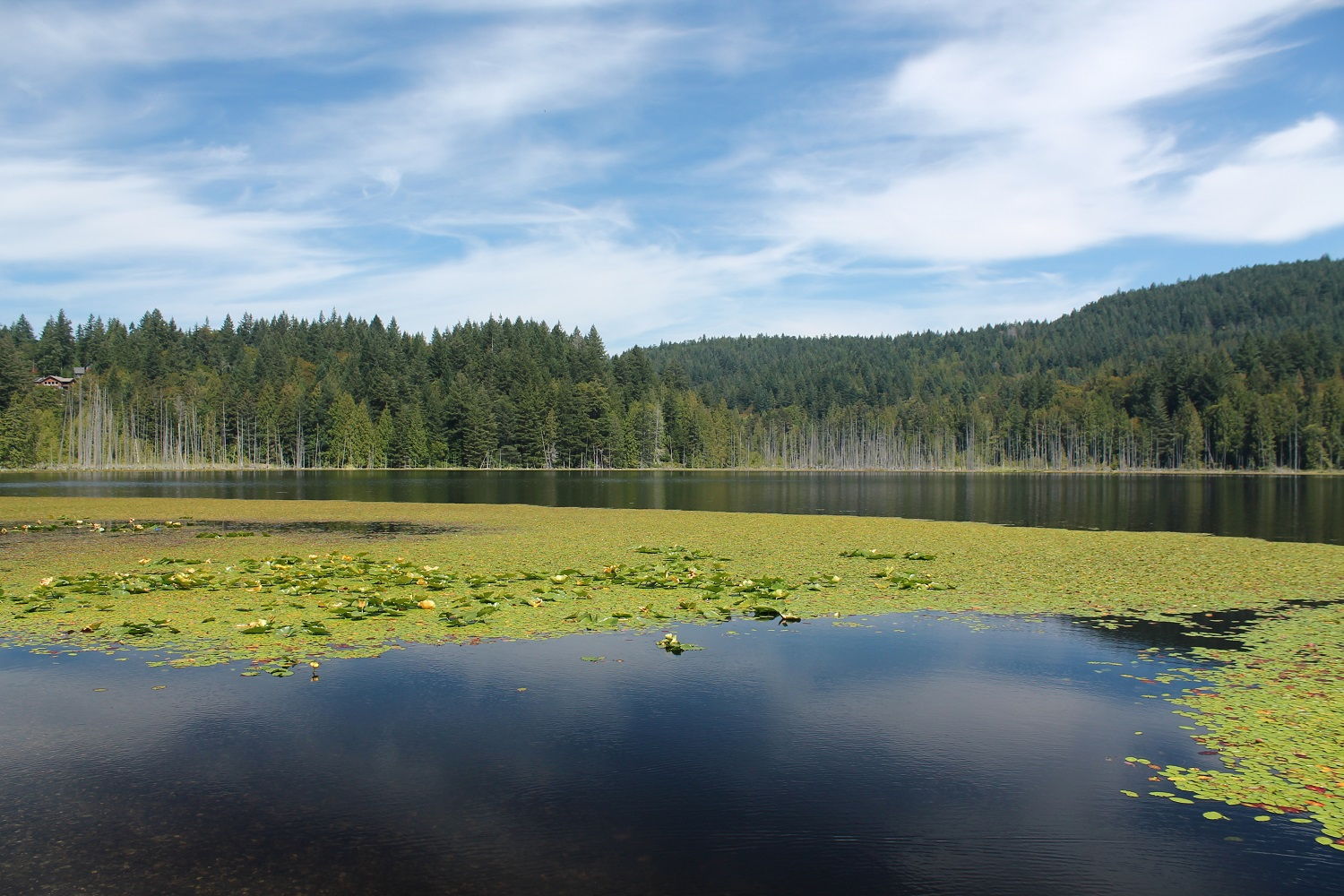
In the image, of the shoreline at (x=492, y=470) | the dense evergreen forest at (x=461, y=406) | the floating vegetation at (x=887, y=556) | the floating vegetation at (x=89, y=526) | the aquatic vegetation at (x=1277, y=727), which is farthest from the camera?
the dense evergreen forest at (x=461, y=406)

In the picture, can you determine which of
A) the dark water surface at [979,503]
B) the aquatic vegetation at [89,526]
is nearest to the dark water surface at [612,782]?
the aquatic vegetation at [89,526]

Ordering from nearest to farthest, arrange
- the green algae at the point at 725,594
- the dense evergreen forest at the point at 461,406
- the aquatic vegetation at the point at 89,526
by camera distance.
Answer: the green algae at the point at 725,594, the aquatic vegetation at the point at 89,526, the dense evergreen forest at the point at 461,406

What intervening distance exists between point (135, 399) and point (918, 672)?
6394 inches

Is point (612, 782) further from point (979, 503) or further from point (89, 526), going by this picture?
point (979, 503)

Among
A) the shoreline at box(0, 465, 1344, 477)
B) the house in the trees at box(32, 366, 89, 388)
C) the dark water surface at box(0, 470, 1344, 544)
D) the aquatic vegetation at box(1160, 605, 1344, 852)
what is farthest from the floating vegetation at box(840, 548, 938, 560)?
the house in the trees at box(32, 366, 89, 388)

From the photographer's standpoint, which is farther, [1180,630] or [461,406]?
[461,406]

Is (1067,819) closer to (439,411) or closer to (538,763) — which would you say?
(538,763)

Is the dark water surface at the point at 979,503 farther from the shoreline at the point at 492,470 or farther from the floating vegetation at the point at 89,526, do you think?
the shoreline at the point at 492,470

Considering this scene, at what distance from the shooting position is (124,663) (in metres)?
12.5

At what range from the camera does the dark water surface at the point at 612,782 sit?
6.78 meters

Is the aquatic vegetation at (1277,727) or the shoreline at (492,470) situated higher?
the aquatic vegetation at (1277,727)

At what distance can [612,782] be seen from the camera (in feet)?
28.0

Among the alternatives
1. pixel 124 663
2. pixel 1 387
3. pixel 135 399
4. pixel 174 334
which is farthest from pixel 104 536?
pixel 174 334

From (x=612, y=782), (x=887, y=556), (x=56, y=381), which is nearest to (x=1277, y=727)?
(x=612, y=782)
